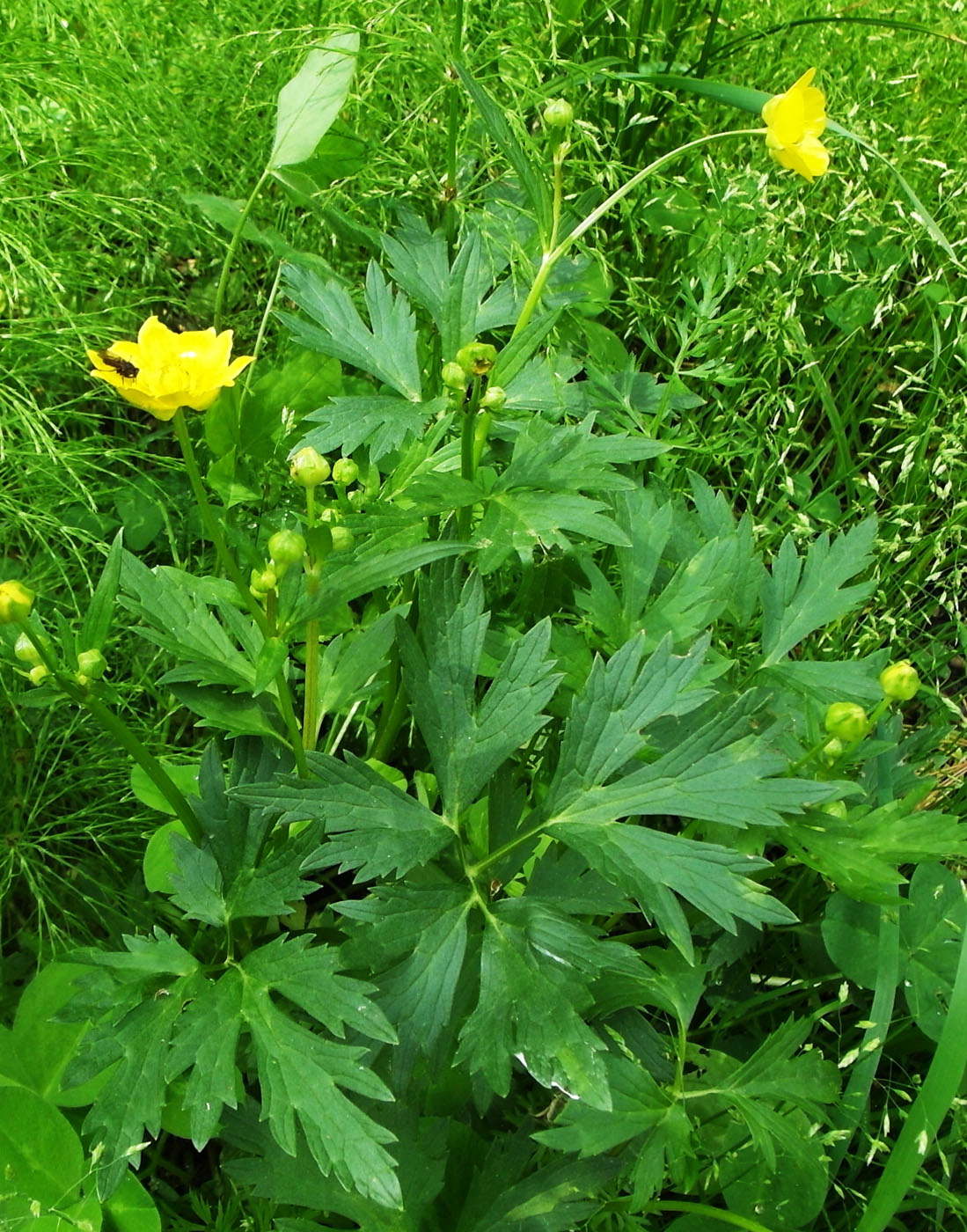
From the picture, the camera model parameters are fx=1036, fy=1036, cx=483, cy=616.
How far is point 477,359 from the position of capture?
0.95 m

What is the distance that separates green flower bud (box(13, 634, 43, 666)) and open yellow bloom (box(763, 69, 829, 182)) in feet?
3.14

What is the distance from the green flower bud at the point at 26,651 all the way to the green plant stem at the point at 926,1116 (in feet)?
3.07

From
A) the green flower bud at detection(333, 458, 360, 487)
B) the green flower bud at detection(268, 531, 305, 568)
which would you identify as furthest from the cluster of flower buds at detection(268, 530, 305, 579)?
the green flower bud at detection(333, 458, 360, 487)

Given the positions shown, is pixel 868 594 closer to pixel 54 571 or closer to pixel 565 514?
pixel 565 514

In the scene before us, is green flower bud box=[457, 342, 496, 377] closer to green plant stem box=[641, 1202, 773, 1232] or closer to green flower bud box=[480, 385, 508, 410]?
green flower bud box=[480, 385, 508, 410]

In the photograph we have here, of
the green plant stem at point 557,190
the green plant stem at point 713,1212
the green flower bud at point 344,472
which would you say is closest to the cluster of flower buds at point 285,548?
the green flower bud at point 344,472

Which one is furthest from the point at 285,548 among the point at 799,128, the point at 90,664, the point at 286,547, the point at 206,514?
the point at 799,128

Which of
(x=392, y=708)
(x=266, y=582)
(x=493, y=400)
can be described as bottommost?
(x=392, y=708)

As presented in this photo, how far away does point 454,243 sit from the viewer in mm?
1582

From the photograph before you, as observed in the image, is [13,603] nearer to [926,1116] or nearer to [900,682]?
[900,682]

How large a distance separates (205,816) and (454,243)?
976mm

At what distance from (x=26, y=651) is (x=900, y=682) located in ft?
2.74

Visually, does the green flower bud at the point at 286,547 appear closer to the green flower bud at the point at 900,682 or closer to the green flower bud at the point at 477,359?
the green flower bud at the point at 477,359

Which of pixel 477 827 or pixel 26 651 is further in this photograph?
pixel 477 827
